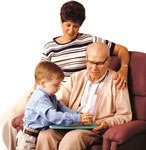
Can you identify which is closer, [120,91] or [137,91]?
[120,91]

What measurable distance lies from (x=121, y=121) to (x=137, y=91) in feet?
1.34

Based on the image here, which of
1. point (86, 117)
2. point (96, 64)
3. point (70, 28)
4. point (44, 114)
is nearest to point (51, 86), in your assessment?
point (44, 114)

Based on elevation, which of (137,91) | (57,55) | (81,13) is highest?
(81,13)

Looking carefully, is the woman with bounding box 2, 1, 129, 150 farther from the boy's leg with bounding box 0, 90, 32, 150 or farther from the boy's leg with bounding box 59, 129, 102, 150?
the boy's leg with bounding box 59, 129, 102, 150

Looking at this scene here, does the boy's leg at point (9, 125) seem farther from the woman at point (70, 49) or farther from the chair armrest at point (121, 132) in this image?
the chair armrest at point (121, 132)

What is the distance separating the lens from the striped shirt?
3.85m

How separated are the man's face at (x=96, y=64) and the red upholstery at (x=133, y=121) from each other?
35 cm

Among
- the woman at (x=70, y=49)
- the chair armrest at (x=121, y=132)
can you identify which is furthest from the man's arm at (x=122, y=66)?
the chair armrest at (x=121, y=132)

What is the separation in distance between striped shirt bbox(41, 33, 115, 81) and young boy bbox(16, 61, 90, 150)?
0.57 meters

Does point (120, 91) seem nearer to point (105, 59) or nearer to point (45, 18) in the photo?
point (105, 59)

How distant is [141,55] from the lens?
3.78m

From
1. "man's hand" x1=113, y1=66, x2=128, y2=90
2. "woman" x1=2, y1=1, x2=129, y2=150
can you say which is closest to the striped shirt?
"woman" x1=2, y1=1, x2=129, y2=150

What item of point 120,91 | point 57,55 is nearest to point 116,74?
point 120,91

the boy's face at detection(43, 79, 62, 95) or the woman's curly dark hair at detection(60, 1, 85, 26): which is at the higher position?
the woman's curly dark hair at detection(60, 1, 85, 26)
